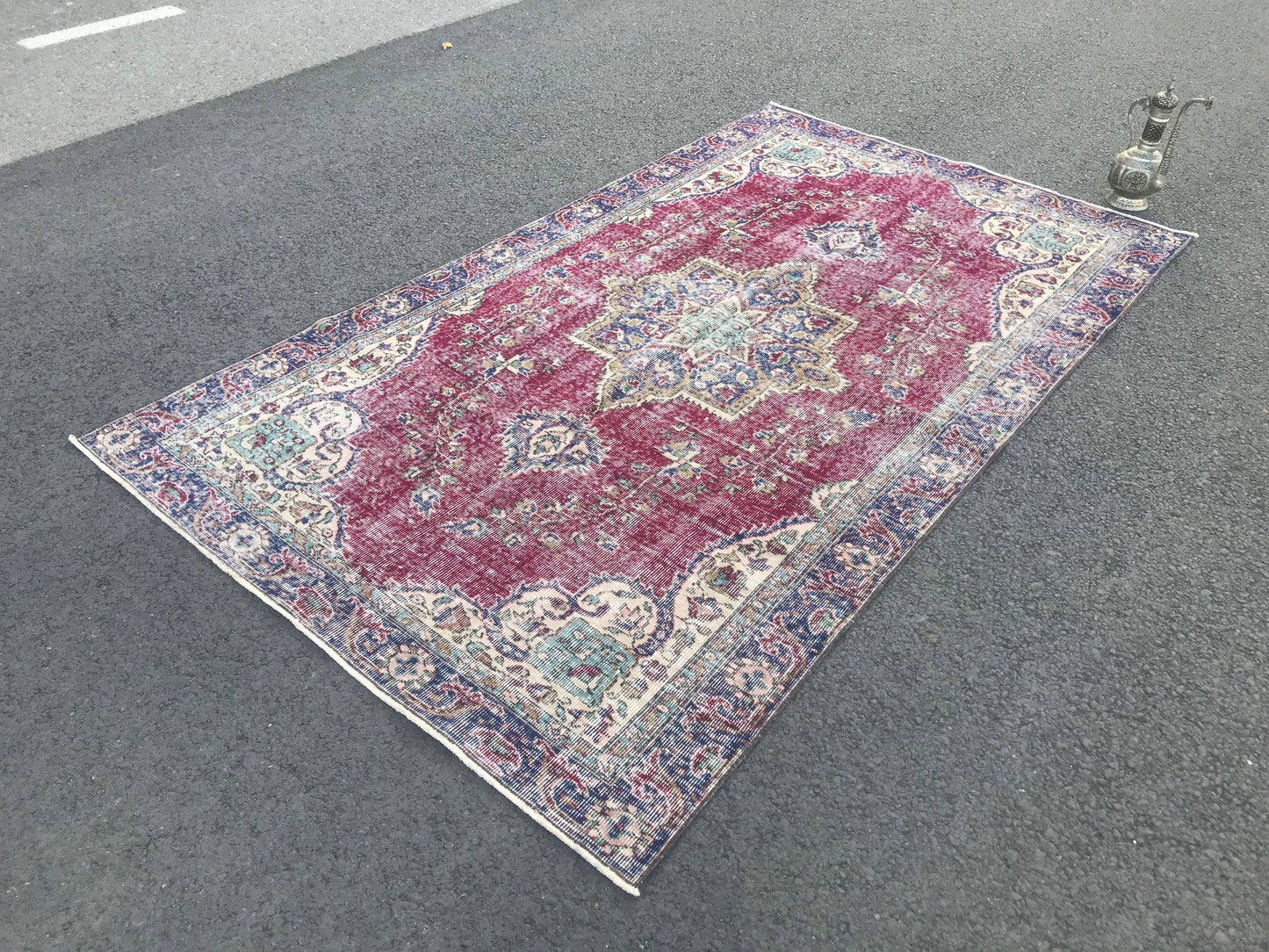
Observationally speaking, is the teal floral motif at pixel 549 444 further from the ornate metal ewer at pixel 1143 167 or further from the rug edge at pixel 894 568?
the ornate metal ewer at pixel 1143 167

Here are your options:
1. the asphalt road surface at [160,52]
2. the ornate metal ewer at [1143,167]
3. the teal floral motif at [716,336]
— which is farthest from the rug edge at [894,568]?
the asphalt road surface at [160,52]

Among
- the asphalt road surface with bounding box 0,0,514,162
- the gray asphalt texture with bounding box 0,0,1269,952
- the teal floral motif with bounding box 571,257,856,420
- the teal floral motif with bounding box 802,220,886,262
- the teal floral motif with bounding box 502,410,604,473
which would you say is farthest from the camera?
the asphalt road surface with bounding box 0,0,514,162

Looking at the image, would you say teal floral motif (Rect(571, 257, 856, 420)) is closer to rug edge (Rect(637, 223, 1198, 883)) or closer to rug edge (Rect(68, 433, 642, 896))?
rug edge (Rect(637, 223, 1198, 883))

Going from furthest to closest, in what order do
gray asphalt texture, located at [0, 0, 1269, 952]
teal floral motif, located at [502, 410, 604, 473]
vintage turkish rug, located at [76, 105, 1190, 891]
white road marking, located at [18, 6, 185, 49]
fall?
white road marking, located at [18, 6, 185, 49]
teal floral motif, located at [502, 410, 604, 473]
vintage turkish rug, located at [76, 105, 1190, 891]
gray asphalt texture, located at [0, 0, 1269, 952]

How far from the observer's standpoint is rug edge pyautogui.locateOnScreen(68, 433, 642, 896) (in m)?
1.29

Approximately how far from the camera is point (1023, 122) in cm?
309

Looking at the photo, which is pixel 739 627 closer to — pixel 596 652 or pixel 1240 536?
pixel 596 652

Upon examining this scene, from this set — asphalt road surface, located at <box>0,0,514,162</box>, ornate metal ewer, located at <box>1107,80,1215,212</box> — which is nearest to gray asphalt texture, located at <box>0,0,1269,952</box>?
ornate metal ewer, located at <box>1107,80,1215,212</box>

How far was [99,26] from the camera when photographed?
12.1 ft

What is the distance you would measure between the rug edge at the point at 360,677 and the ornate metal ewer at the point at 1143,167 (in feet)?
7.73

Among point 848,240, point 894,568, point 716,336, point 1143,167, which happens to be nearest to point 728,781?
point 894,568

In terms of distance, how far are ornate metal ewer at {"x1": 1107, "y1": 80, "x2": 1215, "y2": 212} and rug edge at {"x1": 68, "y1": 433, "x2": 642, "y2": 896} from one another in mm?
2357

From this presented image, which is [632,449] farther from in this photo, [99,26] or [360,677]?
[99,26]

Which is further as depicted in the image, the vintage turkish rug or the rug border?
the rug border
